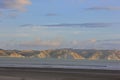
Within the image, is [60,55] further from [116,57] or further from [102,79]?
[102,79]

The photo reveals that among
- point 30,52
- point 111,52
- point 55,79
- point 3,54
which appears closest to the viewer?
point 55,79

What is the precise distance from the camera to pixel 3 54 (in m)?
104

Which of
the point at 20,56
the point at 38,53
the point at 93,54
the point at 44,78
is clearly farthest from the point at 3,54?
the point at 44,78

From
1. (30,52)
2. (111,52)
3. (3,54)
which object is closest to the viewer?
(111,52)

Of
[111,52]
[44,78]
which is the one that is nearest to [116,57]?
[111,52]

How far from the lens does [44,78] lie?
34.2 m

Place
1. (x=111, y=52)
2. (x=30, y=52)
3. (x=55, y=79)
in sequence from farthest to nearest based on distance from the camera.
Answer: (x=30, y=52) < (x=111, y=52) < (x=55, y=79)

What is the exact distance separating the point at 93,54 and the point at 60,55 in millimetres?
8834

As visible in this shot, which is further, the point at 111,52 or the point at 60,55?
the point at 60,55

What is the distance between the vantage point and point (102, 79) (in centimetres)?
3312

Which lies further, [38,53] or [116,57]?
[38,53]

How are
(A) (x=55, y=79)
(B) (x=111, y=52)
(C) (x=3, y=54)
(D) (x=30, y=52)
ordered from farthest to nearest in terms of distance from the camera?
1. (D) (x=30, y=52)
2. (C) (x=3, y=54)
3. (B) (x=111, y=52)
4. (A) (x=55, y=79)

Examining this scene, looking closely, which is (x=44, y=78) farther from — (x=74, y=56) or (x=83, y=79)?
(x=74, y=56)

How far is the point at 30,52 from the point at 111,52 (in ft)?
85.8
